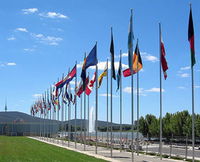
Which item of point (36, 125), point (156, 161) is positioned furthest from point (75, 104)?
point (36, 125)

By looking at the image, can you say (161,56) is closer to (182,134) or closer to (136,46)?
(136,46)

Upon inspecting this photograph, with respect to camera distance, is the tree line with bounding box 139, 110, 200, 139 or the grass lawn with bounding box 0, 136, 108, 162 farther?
the tree line with bounding box 139, 110, 200, 139

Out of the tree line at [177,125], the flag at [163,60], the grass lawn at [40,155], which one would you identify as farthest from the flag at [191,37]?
the tree line at [177,125]

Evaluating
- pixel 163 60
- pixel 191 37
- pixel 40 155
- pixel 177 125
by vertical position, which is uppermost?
pixel 191 37

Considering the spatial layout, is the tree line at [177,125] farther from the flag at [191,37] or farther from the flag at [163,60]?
the flag at [191,37]

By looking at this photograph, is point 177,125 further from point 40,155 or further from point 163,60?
point 163,60

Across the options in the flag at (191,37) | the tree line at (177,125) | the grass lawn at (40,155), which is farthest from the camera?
the tree line at (177,125)

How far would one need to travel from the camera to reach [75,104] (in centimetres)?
5894

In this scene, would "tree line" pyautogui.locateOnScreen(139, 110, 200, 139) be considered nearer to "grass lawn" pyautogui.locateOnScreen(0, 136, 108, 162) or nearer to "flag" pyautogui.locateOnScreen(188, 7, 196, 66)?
"grass lawn" pyautogui.locateOnScreen(0, 136, 108, 162)

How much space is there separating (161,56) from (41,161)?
12.2m

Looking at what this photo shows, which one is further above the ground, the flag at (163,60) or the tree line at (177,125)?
the flag at (163,60)

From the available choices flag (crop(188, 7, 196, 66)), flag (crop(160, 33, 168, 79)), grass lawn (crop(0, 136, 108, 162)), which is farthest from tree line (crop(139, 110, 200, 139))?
flag (crop(188, 7, 196, 66))

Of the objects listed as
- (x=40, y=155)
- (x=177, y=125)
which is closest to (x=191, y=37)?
(x=40, y=155)

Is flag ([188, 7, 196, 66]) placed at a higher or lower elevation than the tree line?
higher
